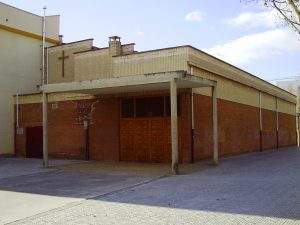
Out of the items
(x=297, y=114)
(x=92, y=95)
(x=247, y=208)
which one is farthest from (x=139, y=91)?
(x=297, y=114)

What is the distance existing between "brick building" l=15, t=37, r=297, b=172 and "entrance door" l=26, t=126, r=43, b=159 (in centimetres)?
6

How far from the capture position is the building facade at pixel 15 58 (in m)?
27.9

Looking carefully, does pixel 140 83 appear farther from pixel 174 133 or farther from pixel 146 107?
pixel 146 107

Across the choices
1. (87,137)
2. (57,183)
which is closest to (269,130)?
(87,137)

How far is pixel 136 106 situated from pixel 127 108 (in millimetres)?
591

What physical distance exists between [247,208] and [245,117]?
20347mm

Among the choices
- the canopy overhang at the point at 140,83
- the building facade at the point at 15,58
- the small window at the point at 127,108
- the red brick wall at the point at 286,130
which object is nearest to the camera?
the canopy overhang at the point at 140,83

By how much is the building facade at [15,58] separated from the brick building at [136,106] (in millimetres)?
763

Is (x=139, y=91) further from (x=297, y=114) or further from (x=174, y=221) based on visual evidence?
(x=297, y=114)

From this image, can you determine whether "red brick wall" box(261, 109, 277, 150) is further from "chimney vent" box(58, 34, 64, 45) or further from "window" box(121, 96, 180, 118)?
"chimney vent" box(58, 34, 64, 45)

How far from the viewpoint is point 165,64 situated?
71.8 ft

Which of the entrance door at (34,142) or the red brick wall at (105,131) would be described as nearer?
the red brick wall at (105,131)

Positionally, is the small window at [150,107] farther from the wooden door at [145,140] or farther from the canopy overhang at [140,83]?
the canopy overhang at [140,83]

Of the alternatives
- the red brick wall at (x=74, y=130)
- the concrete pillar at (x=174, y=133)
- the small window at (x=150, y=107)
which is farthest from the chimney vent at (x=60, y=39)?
the concrete pillar at (x=174, y=133)
